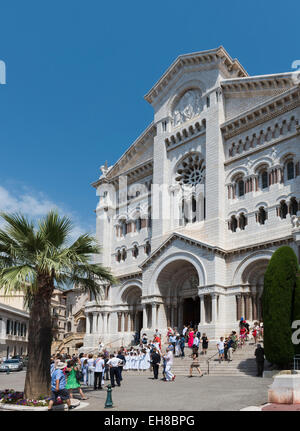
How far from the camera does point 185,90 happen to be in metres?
40.4

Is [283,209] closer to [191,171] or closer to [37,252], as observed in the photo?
[191,171]

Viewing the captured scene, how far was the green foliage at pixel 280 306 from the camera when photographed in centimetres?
2044

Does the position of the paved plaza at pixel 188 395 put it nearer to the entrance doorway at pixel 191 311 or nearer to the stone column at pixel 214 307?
the stone column at pixel 214 307

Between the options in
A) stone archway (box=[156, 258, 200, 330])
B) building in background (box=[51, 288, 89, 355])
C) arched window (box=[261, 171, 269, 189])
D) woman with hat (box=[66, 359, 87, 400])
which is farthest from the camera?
building in background (box=[51, 288, 89, 355])

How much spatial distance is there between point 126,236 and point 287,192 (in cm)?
1689

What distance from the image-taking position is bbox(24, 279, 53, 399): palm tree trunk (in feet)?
49.0

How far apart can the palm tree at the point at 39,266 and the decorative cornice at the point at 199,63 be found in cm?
2608

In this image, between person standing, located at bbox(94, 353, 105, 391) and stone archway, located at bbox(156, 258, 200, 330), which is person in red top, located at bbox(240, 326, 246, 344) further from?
person standing, located at bbox(94, 353, 105, 391)

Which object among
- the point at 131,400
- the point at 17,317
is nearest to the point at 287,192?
the point at 131,400

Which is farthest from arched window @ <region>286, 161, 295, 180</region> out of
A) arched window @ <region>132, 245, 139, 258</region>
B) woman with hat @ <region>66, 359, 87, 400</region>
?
woman with hat @ <region>66, 359, 87, 400</region>

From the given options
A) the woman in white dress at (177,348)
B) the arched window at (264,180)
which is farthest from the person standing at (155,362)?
the arched window at (264,180)

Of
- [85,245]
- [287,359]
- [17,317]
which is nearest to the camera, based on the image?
[85,245]
